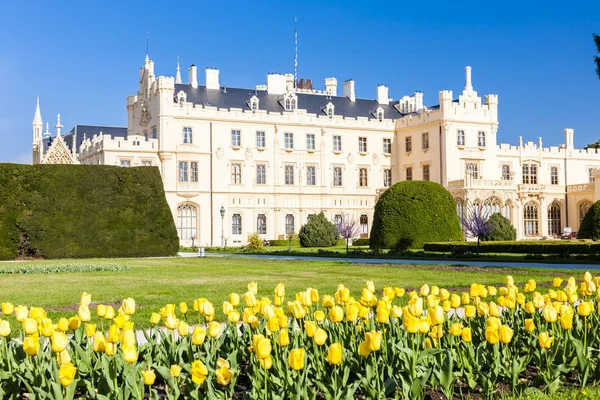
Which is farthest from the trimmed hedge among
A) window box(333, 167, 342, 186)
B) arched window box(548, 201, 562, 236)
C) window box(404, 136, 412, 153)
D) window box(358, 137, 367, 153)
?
arched window box(548, 201, 562, 236)

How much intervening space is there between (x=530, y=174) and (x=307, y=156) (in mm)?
17838

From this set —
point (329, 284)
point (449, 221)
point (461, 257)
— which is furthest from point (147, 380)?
point (449, 221)

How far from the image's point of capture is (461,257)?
73.5ft

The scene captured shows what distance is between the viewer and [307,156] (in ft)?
159

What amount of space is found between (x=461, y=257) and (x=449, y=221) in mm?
8050

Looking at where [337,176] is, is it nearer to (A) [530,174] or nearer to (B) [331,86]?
(B) [331,86]

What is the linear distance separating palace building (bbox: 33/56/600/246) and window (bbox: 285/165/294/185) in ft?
0.23

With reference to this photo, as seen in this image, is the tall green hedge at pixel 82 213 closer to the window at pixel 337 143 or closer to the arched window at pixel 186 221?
the arched window at pixel 186 221

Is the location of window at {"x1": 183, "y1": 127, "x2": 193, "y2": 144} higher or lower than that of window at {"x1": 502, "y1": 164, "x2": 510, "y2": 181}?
higher

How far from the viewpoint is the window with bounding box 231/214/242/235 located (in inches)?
1794

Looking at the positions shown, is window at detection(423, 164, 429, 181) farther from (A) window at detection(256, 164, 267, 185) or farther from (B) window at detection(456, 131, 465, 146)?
(A) window at detection(256, 164, 267, 185)

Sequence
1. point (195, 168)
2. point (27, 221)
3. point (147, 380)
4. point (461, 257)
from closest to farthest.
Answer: point (147, 380), point (461, 257), point (27, 221), point (195, 168)

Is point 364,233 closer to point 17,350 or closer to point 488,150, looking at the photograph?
point 488,150

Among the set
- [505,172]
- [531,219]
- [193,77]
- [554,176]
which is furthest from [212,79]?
[554,176]
